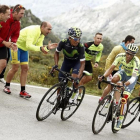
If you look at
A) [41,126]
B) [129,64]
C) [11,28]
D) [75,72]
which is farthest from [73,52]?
[41,126]

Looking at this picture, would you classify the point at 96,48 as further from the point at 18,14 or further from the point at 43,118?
the point at 43,118

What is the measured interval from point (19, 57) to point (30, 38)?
75cm

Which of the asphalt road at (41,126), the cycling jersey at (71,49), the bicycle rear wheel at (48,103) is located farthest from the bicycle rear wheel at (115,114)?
the cycling jersey at (71,49)

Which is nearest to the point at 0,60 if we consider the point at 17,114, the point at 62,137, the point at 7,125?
the point at 17,114

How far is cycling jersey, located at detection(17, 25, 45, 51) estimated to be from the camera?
304 inches

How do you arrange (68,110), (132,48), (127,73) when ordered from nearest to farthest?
(132,48)
(68,110)
(127,73)

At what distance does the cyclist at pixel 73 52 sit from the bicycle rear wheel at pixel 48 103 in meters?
0.48

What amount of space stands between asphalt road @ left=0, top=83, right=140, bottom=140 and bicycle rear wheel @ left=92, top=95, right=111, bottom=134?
5.3 inches

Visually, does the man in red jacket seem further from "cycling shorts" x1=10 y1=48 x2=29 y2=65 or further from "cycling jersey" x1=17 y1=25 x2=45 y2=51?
"cycling shorts" x1=10 y1=48 x2=29 y2=65

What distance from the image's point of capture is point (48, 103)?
21.7 ft

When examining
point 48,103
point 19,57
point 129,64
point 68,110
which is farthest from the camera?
point 19,57

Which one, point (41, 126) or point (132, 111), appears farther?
point (132, 111)

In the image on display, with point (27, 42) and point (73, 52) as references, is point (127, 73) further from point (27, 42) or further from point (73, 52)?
point (27, 42)

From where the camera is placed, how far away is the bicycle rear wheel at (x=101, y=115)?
252 inches
